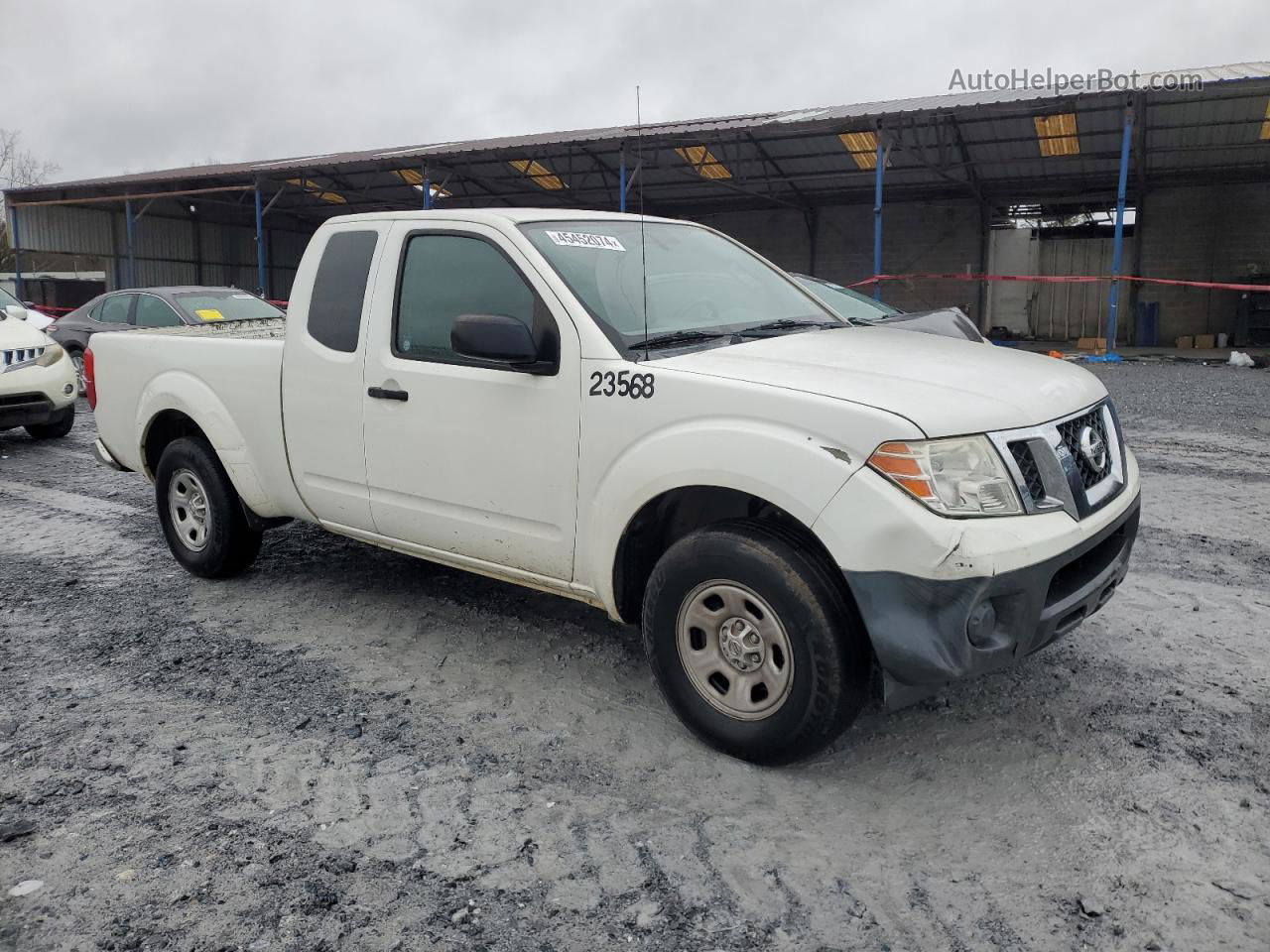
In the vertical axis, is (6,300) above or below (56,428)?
above

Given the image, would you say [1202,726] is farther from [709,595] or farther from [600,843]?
[600,843]

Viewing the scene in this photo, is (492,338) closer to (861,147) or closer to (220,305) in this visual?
(220,305)

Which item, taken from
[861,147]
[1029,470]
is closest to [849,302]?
[1029,470]

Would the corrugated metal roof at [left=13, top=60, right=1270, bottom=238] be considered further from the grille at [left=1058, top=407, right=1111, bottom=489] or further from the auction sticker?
the grille at [left=1058, top=407, right=1111, bottom=489]

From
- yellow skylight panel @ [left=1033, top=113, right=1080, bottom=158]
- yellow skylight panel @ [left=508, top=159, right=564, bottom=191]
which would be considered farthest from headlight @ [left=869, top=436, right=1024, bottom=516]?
Result: yellow skylight panel @ [left=508, top=159, right=564, bottom=191]

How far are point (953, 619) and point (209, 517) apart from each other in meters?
3.78

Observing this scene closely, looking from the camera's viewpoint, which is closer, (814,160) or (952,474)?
(952,474)

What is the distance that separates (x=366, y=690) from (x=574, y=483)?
1191mm

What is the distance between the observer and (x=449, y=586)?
5.03 m

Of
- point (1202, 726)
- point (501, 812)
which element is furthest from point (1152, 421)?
point (501, 812)

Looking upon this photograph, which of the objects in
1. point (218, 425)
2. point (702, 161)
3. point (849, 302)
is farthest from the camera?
point (702, 161)

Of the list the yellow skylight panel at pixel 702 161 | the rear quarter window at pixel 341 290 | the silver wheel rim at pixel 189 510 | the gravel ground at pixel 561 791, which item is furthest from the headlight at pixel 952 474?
the yellow skylight panel at pixel 702 161

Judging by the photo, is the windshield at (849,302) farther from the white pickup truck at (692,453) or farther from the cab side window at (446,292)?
the cab side window at (446,292)

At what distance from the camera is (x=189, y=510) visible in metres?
5.15
